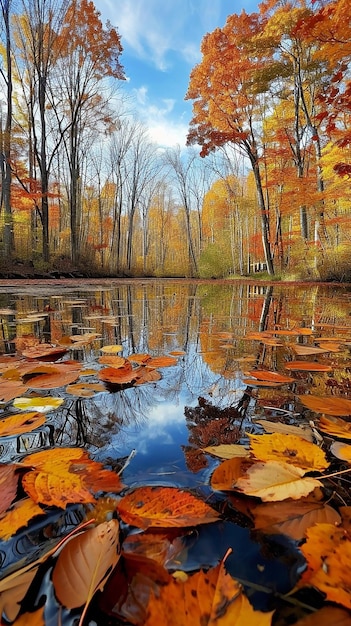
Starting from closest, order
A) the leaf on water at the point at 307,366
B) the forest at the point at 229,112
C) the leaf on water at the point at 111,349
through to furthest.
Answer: the leaf on water at the point at 307,366
the leaf on water at the point at 111,349
the forest at the point at 229,112

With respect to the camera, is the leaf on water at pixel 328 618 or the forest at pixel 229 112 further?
the forest at pixel 229 112

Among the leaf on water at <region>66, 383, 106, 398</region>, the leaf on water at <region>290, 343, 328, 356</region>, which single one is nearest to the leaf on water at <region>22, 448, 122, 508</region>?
the leaf on water at <region>66, 383, 106, 398</region>

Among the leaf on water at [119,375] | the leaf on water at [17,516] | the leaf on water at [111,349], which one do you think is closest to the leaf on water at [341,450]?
the leaf on water at [17,516]

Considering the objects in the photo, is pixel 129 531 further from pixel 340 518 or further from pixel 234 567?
pixel 340 518

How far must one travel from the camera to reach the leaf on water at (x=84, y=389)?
3.17ft

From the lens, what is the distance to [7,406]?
876 mm

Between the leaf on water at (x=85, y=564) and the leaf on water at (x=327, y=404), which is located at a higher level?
the leaf on water at (x=85, y=564)

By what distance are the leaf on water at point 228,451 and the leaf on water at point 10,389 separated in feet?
2.05

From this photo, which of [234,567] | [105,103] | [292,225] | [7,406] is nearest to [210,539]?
[234,567]

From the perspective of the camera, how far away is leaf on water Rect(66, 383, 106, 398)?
0.97 meters

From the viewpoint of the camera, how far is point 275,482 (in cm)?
51

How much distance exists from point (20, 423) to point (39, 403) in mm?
132

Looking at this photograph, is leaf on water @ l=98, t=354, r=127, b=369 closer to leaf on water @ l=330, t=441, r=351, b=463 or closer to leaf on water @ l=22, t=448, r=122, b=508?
leaf on water @ l=22, t=448, r=122, b=508

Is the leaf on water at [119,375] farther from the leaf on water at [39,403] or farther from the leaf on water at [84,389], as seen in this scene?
the leaf on water at [39,403]
